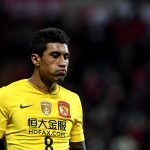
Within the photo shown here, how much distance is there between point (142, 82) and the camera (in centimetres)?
1505

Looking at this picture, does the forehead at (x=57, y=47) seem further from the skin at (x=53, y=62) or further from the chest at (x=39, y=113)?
the chest at (x=39, y=113)

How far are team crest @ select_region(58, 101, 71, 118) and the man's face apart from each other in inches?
10.9

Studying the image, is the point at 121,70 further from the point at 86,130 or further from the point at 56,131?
the point at 56,131

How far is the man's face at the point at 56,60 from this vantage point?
23.0 feet

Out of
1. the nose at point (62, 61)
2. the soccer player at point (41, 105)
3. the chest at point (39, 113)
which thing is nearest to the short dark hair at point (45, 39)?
the soccer player at point (41, 105)

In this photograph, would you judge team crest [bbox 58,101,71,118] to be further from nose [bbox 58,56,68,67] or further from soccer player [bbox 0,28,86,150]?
nose [bbox 58,56,68,67]

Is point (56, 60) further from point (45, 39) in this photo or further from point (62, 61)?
point (45, 39)

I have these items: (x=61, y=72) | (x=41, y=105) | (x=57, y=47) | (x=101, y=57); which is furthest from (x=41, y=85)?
(x=101, y=57)

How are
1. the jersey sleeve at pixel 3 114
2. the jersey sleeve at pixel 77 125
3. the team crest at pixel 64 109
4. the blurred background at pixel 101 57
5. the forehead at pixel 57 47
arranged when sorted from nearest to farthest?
1. the jersey sleeve at pixel 3 114
2. the forehead at pixel 57 47
3. the team crest at pixel 64 109
4. the jersey sleeve at pixel 77 125
5. the blurred background at pixel 101 57

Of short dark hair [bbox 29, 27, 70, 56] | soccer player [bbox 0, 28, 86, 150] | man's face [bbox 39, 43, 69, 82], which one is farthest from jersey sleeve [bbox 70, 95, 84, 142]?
short dark hair [bbox 29, 27, 70, 56]

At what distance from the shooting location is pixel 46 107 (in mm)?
7113

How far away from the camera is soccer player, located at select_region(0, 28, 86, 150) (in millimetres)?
6957

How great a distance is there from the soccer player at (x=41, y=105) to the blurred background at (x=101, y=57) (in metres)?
6.02

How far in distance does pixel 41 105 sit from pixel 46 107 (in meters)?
0.05
